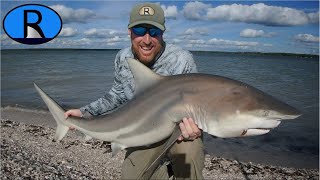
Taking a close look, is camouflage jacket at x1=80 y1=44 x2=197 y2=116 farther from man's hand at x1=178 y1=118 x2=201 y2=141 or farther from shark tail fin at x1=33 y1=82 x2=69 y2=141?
man's hand at x1=178 y1=118 x2=201 y2=141

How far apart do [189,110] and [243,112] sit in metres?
0.44

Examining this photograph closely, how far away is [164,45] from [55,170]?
2867 mm

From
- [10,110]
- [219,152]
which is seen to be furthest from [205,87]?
[10,110]

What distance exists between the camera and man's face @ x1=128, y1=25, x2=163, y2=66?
152 inches

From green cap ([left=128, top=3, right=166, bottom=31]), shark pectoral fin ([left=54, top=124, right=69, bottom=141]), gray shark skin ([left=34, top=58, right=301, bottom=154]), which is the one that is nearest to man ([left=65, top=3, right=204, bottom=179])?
green cap ([left=128, top=3, right=166, bottom=31])

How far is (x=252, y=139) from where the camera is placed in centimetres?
978

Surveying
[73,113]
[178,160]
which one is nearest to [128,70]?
[73,113]

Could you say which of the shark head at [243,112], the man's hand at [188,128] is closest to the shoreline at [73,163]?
the man's hand at [188,128]

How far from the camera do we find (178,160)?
3.91 meters

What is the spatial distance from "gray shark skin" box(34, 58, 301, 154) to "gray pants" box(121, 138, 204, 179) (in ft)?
1.59

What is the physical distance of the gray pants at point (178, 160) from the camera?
12.6 ft

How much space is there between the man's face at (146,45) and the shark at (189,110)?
63 centimetres

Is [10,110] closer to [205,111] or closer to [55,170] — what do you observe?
[55,170]

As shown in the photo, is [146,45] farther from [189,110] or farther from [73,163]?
[73,163]
